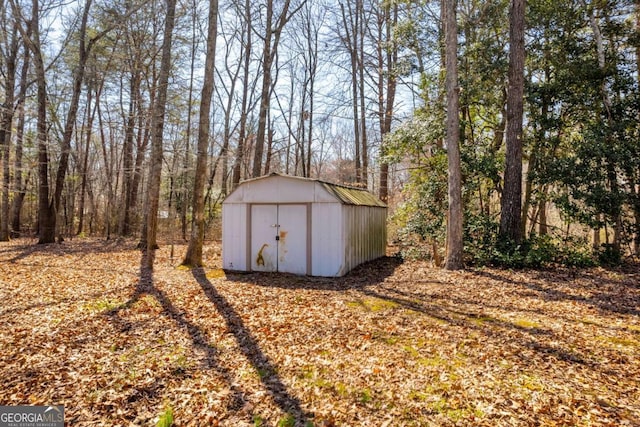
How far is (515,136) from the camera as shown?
8.30 metres

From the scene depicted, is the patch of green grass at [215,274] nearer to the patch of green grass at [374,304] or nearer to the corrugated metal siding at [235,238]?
the corrugated metal siding at [235,238]

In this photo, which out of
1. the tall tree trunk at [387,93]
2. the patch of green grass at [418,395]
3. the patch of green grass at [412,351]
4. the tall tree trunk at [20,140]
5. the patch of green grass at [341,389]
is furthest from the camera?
the tall tree trunk at [387,93]

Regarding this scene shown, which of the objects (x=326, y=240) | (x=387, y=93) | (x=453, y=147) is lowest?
(x=326, y=240)

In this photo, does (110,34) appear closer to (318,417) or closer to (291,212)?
(291,212)

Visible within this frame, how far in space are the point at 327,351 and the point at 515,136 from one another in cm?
713

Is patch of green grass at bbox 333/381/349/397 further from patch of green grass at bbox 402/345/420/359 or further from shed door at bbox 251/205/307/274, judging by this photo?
shed door at bbox 251/205/307/274

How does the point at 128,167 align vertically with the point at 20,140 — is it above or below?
below

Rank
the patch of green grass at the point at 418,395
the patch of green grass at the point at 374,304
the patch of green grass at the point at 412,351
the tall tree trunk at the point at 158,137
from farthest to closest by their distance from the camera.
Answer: the tall tree trunk at the point at 158,137 < the patch of green grass at the point at 374,304 < the patch of green grass at the point at 412,351 < the patch of green grass at the point at 418,395

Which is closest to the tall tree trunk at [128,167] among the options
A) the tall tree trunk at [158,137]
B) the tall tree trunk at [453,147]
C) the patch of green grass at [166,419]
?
the tall tree trunk at [158,137]

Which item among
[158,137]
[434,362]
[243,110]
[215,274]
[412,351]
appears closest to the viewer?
[434,362]

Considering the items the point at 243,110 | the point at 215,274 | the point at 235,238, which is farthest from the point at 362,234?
the point at 243,110

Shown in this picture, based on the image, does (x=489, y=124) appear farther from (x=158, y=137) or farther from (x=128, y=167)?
(x=128, y=167)

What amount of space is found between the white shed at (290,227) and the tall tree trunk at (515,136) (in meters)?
3.63

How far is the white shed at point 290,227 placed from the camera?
8.24 metres
